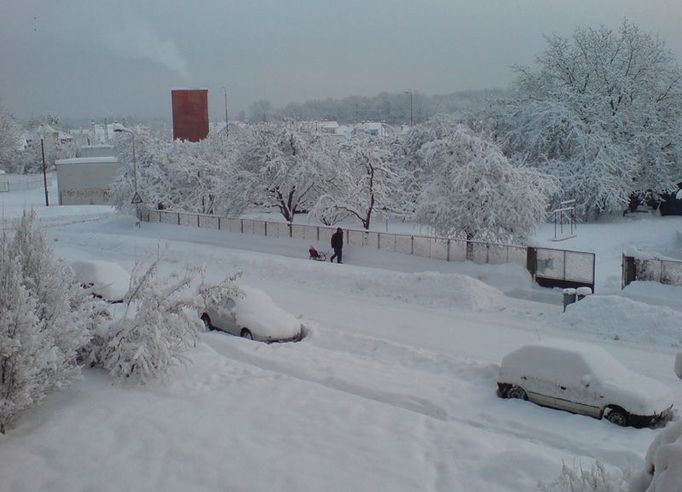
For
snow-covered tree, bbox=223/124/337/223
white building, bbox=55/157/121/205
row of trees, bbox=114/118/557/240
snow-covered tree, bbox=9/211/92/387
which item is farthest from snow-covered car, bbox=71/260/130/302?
→ white building, bbox=55/157/121/205

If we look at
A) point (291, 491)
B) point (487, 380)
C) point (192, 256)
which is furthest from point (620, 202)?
point (291, 491)

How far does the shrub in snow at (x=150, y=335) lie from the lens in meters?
13.2

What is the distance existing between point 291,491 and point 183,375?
208 inches

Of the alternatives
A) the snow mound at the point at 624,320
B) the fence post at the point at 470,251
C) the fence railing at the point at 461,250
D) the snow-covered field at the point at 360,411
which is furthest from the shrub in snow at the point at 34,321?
the fence post at the point at 470,251

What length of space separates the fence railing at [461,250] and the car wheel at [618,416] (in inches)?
495

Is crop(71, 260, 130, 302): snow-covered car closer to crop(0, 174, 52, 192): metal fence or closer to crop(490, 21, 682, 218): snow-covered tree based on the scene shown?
crop(490, 21, 682, 218): snow-covered tree

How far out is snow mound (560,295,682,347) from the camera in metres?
19.0

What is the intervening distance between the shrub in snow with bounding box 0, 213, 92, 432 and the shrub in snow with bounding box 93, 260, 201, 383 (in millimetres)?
625

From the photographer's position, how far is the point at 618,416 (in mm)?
12742

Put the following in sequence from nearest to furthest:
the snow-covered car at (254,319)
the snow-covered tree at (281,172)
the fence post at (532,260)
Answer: the snow-covered car at (254,319) → the fence post at (532,260) → the snow-covered tree at (281,172)

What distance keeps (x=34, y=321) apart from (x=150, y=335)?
253 cm

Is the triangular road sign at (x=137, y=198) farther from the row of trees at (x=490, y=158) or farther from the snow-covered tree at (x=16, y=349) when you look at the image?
the snow-covered tree at (x=16, y=349)

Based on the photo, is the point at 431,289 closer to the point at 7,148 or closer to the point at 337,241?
the point at 337,241

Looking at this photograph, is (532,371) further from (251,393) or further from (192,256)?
(192,256)
